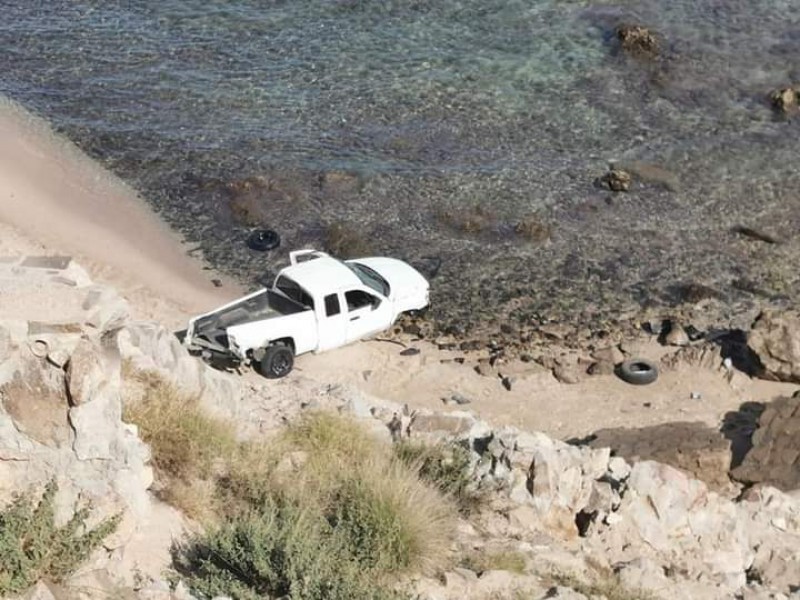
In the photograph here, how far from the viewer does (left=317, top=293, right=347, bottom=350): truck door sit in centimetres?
1995

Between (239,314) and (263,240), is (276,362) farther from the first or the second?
(263,240)

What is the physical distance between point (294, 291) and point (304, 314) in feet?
2.12

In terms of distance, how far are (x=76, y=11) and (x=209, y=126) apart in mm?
10017

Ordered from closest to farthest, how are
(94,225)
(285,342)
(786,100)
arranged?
(285,342) → (94,225) → (786,100)

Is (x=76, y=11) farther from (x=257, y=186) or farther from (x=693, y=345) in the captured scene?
(x=693, y=345)

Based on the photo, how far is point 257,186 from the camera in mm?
26562

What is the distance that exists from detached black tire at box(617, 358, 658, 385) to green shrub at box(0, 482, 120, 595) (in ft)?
39.5

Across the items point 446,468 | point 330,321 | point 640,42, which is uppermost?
point 446,468

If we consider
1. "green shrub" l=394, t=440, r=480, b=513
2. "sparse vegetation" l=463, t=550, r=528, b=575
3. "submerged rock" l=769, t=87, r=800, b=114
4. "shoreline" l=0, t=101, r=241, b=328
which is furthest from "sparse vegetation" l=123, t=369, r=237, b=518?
"submerged rock" l=769, t=87, r=800, b=114

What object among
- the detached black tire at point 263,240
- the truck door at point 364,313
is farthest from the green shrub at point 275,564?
the detached black tire at point 263,240

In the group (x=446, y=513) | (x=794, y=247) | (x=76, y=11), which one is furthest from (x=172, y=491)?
(x=76, y=11)

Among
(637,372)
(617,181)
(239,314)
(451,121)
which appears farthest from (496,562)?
(451,121)

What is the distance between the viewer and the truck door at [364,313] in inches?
801

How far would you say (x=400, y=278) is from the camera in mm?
21531
